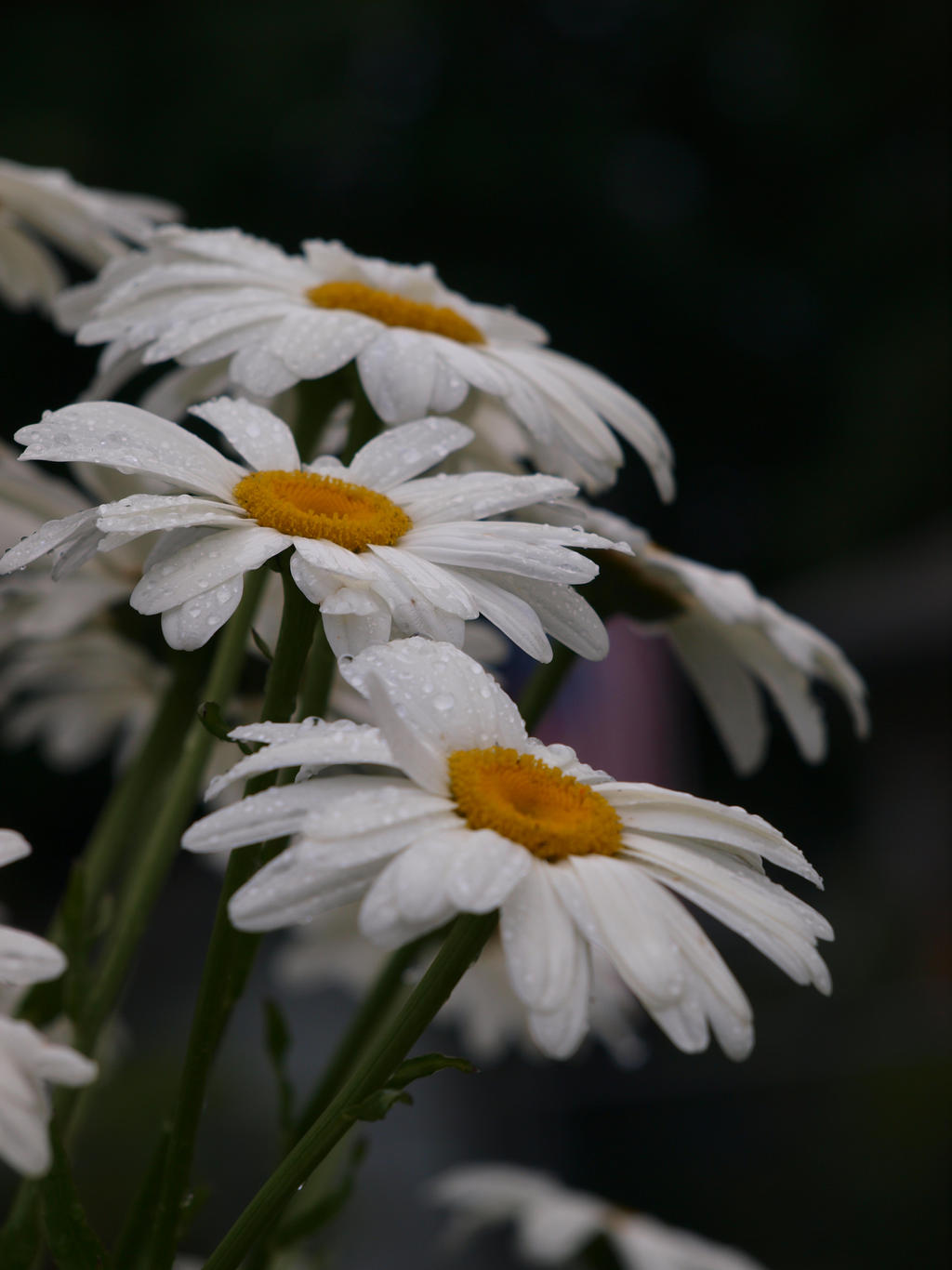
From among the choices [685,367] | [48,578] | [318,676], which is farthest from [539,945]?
[685,367]

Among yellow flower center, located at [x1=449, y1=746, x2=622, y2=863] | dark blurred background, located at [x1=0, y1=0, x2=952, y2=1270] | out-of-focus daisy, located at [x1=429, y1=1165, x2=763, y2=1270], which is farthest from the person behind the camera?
dark blurred background, located at [x1=0, y1=0, x2=952, y2=1270]

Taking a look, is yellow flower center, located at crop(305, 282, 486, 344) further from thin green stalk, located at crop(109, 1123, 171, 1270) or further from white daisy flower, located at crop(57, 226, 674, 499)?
thin green stalk, located at crop(109, 1123, 171, 1270)

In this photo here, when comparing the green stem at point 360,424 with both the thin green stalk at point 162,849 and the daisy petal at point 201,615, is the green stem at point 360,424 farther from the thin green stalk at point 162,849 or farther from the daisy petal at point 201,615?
the daisy petal at point 201,615

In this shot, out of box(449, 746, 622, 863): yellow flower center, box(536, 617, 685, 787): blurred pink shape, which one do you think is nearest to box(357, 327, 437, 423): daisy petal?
box(449, 746, 622, 863): yellow flower center

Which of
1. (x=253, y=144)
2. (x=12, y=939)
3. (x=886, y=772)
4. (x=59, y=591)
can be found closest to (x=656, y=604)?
(x=59, y=591)

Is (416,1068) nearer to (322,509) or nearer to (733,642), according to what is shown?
(322,509)

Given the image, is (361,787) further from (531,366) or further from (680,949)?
(531,366)

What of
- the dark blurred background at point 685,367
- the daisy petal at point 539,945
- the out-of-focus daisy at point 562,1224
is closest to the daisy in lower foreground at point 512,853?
the daisy petal at point 539,945
